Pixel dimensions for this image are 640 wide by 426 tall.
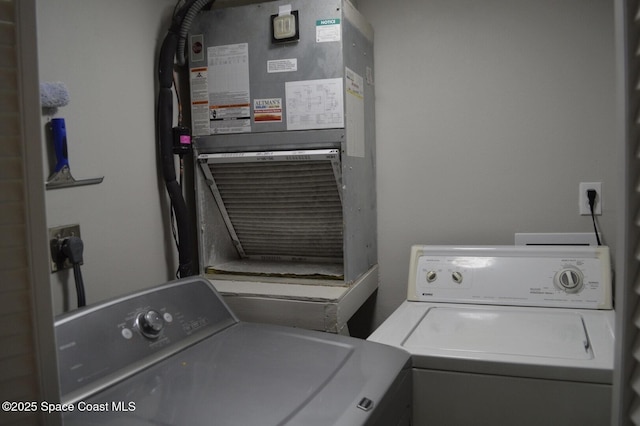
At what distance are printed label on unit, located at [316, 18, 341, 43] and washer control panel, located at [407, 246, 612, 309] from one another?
0.95 meters

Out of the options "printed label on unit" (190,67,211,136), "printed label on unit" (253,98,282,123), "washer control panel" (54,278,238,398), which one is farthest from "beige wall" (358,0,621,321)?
"washer control panel" (54,278,238,398)

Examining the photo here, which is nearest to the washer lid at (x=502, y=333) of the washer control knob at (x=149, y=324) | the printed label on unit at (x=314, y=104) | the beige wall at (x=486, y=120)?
the beige wall at (x=486, y=120)

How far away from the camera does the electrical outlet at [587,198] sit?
203cm

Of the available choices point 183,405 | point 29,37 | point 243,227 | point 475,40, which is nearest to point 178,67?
point 243,227

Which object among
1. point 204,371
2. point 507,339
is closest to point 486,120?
point 507,339

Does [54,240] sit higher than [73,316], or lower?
higher

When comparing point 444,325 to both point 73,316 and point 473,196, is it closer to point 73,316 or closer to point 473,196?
point 473,196

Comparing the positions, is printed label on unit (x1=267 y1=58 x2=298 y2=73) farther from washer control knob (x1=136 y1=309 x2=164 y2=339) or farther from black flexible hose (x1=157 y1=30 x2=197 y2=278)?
washer control knob (x1=136 y1=309 x2=164 y2=339)

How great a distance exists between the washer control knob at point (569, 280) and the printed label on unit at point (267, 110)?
4.05 feet

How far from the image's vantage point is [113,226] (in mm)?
1667

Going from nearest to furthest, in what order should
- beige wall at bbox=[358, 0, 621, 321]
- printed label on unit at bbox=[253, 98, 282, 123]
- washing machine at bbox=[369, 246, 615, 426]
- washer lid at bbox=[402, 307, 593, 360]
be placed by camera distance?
1. washing machine at bbox=[369, 246, 615, 426]
2. washer lid at bbox=[402, 307, 593, 360]
3. printed label on unit at bbox=[253, 98, 282, 123]
4. beige wall at bbox=[358, 0, 621, 321]

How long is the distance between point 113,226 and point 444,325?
1201 millimetres

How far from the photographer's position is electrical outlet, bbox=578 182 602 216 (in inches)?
80.0

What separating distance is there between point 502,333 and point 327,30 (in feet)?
4.09
